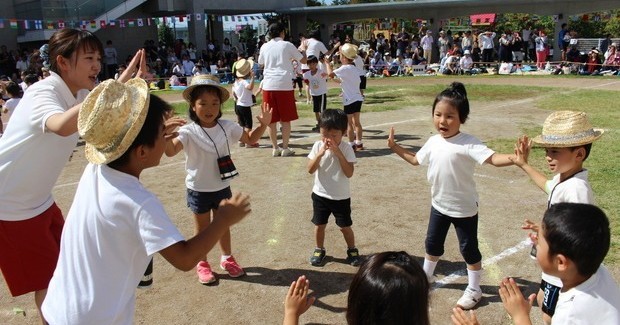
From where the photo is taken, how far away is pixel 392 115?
1266cm

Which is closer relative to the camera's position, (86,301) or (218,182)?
(86,301)

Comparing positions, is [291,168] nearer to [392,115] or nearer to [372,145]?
[372,145]

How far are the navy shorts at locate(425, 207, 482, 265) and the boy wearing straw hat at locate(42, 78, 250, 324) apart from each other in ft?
7.28

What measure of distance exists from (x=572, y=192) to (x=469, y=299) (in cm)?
132

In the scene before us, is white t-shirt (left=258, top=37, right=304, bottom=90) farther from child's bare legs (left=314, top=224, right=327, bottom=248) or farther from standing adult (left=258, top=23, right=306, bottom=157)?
child's bare legs (left=314, top=224, right=327, bottom=248)

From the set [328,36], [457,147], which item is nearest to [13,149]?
[457,147]

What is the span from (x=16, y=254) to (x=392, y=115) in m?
10.3

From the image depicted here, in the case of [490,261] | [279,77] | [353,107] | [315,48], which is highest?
[315,48]

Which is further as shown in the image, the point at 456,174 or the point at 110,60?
the point at 110,60

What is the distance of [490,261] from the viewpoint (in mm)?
4766

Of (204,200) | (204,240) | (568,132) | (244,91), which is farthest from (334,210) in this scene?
(244,91)

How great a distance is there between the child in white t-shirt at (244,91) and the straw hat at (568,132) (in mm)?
7014

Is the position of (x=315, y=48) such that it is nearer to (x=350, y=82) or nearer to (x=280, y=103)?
(x=350, y=82)

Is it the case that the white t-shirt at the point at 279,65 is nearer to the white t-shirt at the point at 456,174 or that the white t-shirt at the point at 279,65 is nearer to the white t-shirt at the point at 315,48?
the white t-shirt at the point at 315,48
